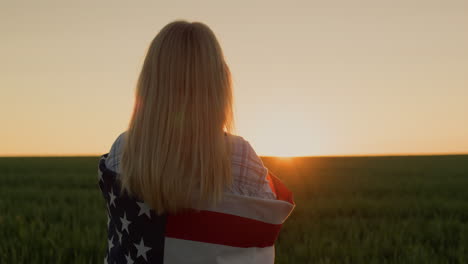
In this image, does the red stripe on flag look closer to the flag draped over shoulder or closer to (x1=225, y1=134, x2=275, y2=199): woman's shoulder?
the flag draped over shoulder

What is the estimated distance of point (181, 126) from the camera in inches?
87.4

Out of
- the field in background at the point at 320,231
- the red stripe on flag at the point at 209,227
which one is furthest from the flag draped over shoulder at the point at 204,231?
the field in background at the point at 320,231

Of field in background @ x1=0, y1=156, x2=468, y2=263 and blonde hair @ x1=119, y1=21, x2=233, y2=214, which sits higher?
blonde hair @ x1=119, y1=21, x2=233, y2=214

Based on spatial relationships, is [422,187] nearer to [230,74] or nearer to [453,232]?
[453,232]

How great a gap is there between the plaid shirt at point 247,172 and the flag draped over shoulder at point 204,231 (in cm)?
7

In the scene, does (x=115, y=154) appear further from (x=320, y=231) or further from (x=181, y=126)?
(x=320, y=231)

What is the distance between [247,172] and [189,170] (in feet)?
1.04

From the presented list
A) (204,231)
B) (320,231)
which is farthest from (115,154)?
(320,231)

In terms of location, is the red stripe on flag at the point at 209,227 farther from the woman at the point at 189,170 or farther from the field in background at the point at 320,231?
the field in background at the point at 320,231

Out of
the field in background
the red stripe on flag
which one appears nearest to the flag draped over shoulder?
the red stripe on flag

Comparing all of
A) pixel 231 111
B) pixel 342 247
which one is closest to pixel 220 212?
pixel 231 111

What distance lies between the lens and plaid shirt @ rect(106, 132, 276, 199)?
235 cm

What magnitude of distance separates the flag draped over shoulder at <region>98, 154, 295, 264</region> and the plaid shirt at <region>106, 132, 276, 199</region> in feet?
0.22

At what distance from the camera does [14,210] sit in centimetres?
712
